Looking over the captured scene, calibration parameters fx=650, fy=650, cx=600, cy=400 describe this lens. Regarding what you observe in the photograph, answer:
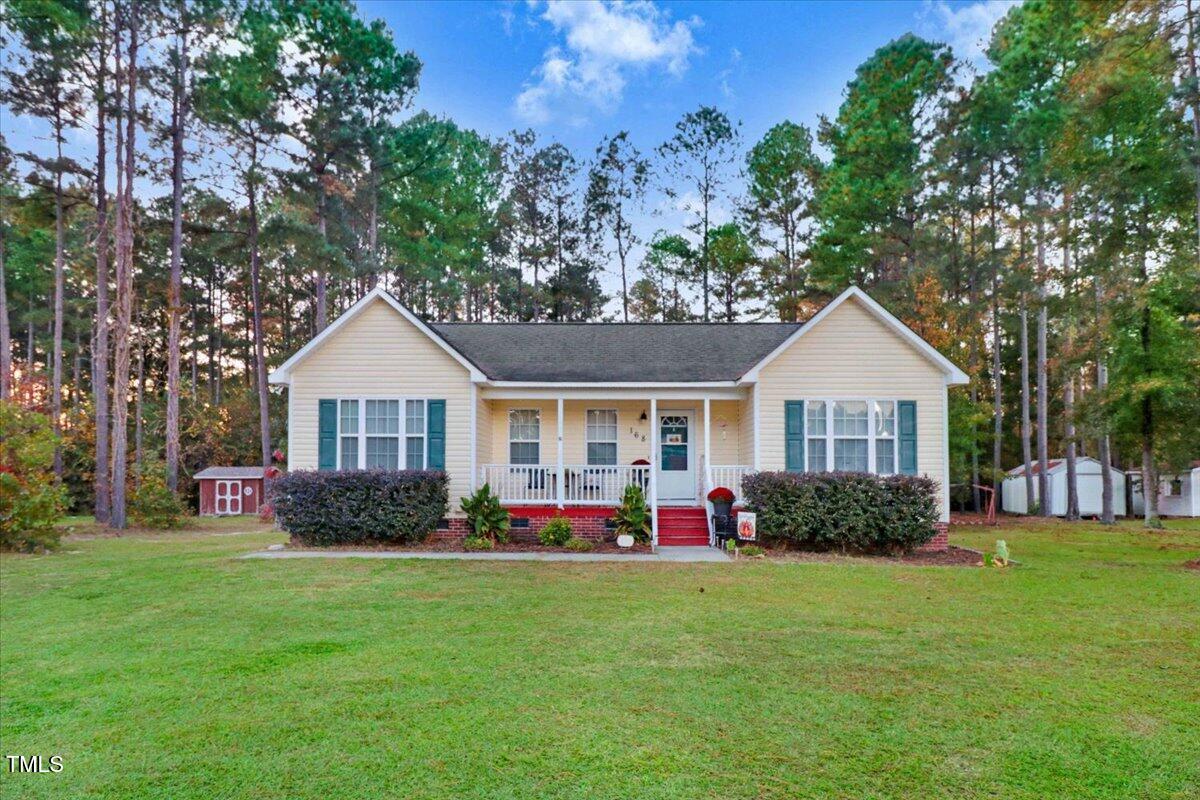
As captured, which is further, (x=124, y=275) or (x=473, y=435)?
(x=124, y=275)

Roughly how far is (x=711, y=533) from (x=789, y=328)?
6.72 meters

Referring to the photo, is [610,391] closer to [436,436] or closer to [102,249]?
[436,436]

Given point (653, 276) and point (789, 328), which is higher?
point (653, 276)

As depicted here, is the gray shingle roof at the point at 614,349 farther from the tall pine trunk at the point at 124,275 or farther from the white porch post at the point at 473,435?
the tall pine trunk at the point at 124,275

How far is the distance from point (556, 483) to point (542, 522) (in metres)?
1.13

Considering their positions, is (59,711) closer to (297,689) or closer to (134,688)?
(134,688)

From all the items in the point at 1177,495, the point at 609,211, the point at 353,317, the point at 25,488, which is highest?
the point at 609,211

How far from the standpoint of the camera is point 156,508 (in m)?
18.0

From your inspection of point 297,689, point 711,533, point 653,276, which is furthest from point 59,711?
point 653,276

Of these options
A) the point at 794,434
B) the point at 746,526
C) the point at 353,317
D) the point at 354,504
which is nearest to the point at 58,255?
the point at 353,317

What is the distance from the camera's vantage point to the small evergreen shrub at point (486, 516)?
41.4 feet

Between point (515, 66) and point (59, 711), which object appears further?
point (515, 66)

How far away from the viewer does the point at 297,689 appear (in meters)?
4.75

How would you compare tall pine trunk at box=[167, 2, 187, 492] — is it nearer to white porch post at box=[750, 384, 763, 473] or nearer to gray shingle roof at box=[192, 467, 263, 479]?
gray shingle roof at box=[192, 467, 263, 479]
